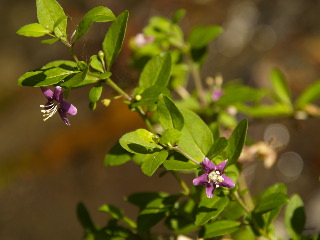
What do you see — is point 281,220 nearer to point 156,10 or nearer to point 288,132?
point 288,132

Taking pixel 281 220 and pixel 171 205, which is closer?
pixel 171 205

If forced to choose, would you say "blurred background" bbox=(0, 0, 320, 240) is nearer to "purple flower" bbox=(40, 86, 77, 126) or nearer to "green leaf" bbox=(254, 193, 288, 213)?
"green leaf" bbox=(254, 193, 288, 213)

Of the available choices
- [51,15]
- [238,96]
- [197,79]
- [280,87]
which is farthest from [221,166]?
[280,87]

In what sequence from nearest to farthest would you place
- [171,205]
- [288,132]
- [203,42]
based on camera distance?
[171,205]
[203,42]
[288,132]

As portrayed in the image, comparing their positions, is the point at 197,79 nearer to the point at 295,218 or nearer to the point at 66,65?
the point at 295,218

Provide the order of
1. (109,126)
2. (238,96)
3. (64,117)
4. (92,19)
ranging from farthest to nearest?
(109,126)
(238,96)
(64,117)
(92,19)

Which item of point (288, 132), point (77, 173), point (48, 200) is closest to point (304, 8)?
point (288, 132)

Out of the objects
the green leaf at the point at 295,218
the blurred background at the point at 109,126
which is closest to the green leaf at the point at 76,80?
the green leaf at the point at 295,218
